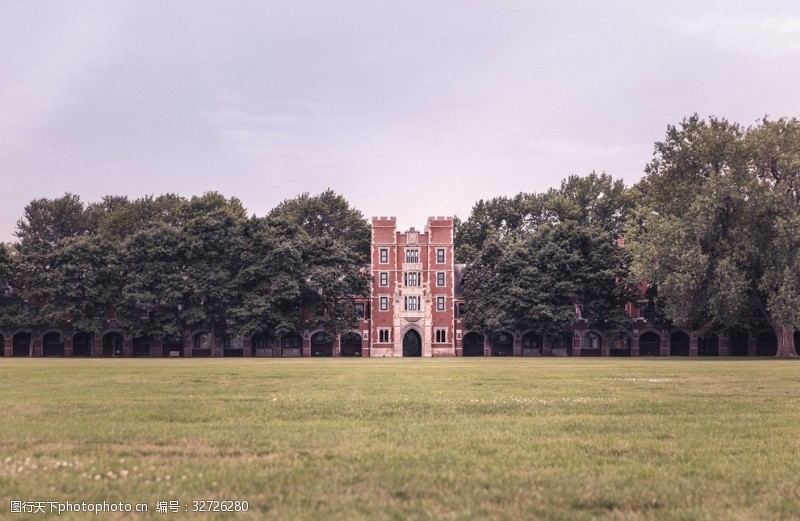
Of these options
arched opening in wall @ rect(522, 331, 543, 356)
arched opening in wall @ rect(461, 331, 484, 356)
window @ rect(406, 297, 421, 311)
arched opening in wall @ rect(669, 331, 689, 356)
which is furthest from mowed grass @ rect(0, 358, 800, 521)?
arched opening in wall @ rect(669, 331, 689, 356)

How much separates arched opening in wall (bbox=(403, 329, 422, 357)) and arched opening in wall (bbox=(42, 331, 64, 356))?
123ft

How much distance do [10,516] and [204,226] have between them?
2612 inches

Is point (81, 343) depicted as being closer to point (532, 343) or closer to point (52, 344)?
point (52, 344)

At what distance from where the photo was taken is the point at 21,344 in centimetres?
7750

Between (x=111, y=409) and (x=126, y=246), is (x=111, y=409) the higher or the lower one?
the lower one

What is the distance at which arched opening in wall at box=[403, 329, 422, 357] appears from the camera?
80125mm

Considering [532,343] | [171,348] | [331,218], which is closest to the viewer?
[171,348]

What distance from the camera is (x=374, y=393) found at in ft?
50.9

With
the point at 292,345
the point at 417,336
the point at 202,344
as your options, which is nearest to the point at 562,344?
the point at 417,336

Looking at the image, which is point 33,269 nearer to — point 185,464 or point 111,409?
point 111,409

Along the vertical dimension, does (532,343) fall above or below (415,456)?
below

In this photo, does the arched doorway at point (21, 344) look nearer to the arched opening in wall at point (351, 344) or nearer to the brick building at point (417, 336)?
the brick building at point (417, 336)

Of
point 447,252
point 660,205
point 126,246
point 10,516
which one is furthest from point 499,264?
point 10,516

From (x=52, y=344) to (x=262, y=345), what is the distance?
23.0 m
